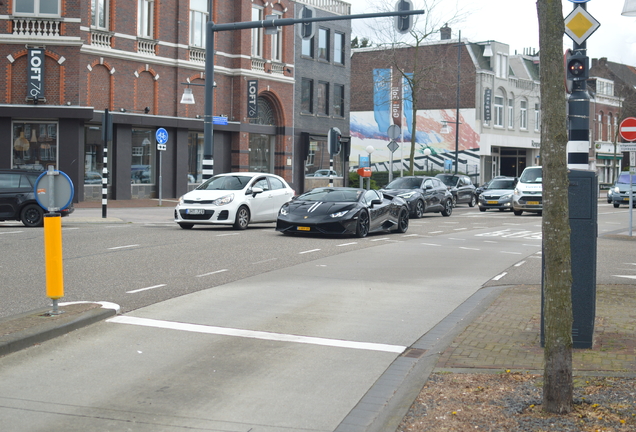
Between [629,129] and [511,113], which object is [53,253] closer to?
[629,129]

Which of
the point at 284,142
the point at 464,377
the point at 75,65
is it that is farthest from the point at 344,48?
the point at 464,377

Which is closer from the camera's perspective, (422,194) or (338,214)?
(338,214)

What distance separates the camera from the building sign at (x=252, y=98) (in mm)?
41312

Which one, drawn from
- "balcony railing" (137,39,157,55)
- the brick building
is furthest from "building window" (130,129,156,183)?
"balcony railing" (137,39,157,55)

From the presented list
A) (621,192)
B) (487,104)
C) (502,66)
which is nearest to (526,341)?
(621,192)

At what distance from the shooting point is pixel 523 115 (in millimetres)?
70312

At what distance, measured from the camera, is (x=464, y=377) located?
19.5 ft

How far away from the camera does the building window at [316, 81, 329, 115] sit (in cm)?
4897

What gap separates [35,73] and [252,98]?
12.4m

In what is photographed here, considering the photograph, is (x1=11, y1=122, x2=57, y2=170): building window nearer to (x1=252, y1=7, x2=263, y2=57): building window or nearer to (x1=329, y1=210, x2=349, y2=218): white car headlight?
(x1=252, y1=7, x2=263, y2=57): building window

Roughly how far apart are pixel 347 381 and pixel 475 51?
Answer: 61.6m

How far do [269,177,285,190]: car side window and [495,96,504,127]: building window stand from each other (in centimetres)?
4720

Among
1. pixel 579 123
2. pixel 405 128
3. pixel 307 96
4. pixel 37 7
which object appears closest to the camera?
pixel 579 123

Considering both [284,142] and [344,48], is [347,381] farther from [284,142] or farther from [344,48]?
[344,48]
